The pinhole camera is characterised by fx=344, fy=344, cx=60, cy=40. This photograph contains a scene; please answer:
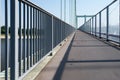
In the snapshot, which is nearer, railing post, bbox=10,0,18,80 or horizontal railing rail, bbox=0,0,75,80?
horizontal railing rail, bbox=0,0,75,80

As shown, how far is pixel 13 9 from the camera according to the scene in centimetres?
509

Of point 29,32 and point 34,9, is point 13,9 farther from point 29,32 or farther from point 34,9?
point 34,9

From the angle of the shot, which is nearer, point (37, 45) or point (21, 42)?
point (21, 42)

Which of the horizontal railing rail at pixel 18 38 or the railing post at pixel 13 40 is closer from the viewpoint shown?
the horizontal railing rail at pixel 18 38

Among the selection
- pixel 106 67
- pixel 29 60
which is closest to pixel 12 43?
pixel 29 60

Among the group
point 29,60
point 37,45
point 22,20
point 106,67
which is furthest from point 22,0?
point 106,67

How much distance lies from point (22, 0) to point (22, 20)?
0.40 meters

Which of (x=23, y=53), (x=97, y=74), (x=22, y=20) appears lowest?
(x=97, y=74)

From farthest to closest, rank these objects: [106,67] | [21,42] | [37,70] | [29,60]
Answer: [106,67] → [37,70] → [29,60] → [21,42]

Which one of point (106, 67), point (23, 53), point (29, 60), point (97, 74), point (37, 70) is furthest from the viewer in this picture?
point (106, 67)

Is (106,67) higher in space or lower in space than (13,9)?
lower

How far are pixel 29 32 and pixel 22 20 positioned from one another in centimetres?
81

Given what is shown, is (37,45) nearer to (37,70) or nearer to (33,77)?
(37,70)

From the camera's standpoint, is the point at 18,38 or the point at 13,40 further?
the point at 18,38
